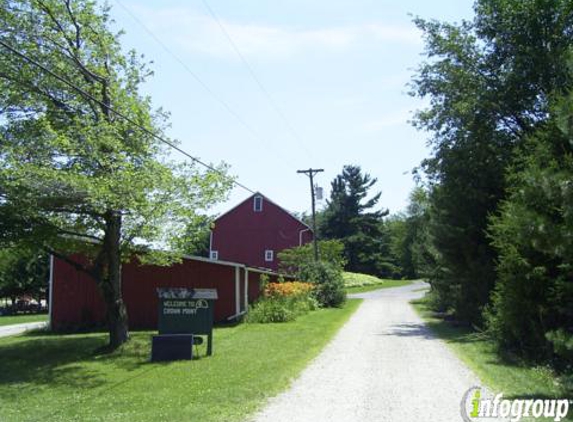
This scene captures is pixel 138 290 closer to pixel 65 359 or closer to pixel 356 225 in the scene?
pixel 65 359

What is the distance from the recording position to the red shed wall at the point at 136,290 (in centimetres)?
2291

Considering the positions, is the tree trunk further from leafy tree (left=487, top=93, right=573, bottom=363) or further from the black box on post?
leafy tree (left=487, top=93, right=573, bottom=363)

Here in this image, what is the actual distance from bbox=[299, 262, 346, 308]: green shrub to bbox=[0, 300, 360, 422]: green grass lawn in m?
14.5

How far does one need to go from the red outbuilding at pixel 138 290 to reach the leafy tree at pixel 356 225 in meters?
48.1

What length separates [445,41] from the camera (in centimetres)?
2042

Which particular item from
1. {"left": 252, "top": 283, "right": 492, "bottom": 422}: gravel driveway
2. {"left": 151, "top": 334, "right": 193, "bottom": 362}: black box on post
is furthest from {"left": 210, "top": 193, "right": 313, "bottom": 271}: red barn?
{"left": 151, "top": 334, "right": 193, "bottom": 362}: black box on post

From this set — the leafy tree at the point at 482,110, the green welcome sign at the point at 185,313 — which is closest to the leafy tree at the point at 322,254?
the leafy tree at the point at 482,110

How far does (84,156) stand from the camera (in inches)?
532

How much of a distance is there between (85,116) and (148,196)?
2.66 meters

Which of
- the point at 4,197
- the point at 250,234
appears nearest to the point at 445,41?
the point at 4,197

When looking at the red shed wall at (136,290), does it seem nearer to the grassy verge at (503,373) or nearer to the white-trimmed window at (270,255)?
the grassy verge at (503,373)

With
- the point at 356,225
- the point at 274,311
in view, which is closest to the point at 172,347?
the point at 274,311

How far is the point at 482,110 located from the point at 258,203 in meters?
32.1

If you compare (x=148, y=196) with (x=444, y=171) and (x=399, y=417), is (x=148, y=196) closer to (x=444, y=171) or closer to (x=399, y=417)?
(x=399, y=417)
